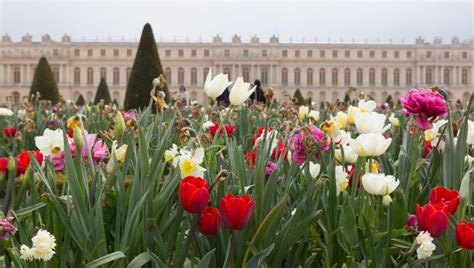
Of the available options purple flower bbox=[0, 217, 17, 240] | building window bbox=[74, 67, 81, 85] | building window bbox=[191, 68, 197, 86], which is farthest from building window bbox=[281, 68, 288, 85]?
purple flower bbox=[0, 217, 17, 240]

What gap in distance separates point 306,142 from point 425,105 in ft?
1.11

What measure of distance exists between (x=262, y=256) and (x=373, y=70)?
4910 cm

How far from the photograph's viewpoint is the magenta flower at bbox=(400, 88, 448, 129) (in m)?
1.68

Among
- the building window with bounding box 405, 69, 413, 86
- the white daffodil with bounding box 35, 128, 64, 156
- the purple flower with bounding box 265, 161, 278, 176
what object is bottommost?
the purple flower with bounding box 265, 161, 278, 176

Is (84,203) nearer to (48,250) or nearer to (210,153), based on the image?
(48,250)

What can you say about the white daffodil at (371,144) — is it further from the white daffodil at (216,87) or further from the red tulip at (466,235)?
the white daffodil at (216,87)

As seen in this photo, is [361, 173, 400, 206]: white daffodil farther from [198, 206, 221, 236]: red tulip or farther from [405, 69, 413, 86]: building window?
[405, 69, 413, 86]: building window

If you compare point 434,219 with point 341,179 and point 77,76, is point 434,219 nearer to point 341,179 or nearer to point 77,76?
point 341,179

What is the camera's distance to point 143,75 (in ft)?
29.0

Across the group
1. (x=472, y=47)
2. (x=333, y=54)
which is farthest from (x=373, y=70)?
(x=472, y=47)

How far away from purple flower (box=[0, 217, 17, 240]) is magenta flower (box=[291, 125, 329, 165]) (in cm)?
72

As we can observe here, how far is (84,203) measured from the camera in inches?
58.6

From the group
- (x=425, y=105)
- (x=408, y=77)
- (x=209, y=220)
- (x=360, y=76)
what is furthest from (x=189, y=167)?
(x=408, y=77)

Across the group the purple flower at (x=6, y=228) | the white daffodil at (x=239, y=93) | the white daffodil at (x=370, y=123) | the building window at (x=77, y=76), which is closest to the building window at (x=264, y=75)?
the building window at (x=77, y=76)
